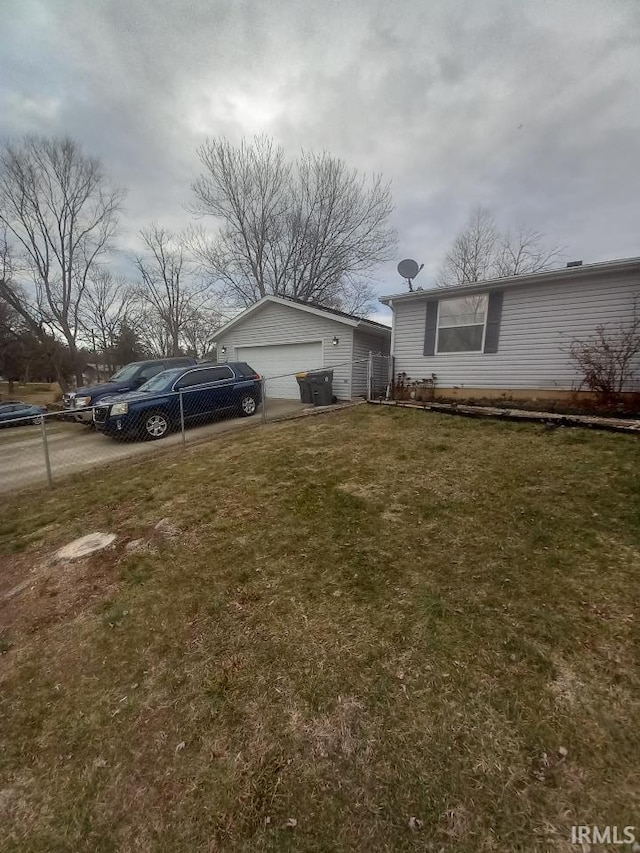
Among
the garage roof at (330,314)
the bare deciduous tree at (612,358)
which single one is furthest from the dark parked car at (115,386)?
the bare deciduous tree at (612,358)

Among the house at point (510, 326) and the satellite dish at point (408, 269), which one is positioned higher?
the satellite dish at point (408, 269)

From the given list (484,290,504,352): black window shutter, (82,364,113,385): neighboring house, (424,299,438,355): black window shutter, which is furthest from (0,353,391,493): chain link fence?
(82,364,113,385): neighboring house

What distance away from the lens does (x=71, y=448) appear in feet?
23.8

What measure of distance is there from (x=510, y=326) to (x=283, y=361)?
7.14 m

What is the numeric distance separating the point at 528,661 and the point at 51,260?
91.7ft

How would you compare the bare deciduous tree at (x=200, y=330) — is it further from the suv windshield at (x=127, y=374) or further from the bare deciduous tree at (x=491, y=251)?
the bare deciduous tree at (x=491, y=251)

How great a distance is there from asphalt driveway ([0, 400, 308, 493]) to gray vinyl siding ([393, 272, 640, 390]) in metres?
4.32

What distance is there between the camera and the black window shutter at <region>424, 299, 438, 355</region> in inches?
336

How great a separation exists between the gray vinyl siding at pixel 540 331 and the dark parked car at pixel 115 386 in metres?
7.87

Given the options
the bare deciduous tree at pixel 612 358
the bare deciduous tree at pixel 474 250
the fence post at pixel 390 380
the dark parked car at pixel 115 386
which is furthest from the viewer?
the bare deciduous tree at pixel 474 250

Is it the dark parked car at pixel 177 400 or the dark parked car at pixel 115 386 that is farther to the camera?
the dark parked car at pixel 115 386

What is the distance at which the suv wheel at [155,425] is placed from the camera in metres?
7.43

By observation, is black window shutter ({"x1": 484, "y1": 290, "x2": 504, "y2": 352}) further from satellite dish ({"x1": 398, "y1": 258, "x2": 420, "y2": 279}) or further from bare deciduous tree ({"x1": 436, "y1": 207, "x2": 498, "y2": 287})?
bare deciduous tree ({"x1": 436, "y1": 207, "x2": 498, "y2": 287})

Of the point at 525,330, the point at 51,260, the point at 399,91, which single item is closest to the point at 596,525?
the point at 525,330
